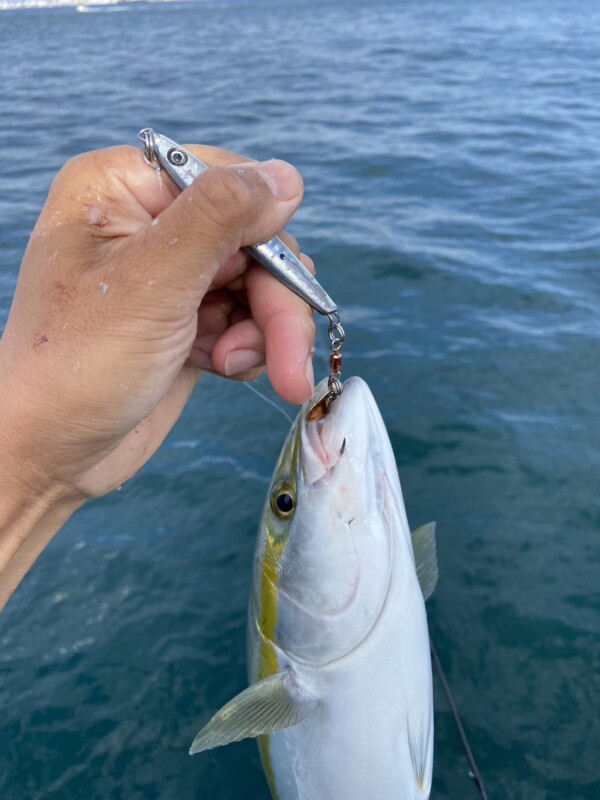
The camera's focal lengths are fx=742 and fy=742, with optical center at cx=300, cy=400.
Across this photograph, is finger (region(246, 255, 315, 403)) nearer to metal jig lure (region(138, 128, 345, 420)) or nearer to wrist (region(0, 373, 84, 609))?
metal jig lure (region(138, 128, 345, 420))

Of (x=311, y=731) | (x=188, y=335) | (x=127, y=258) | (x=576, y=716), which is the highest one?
(x=127, y=258)

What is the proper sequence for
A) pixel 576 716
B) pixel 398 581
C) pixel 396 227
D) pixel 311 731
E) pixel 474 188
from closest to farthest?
pixel 398 581
pixel 311 731
pixel 576 716
pixel 396 227
pixel 474 188

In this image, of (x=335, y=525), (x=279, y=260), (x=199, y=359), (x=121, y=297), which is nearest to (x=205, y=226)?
(x=121, y=297)

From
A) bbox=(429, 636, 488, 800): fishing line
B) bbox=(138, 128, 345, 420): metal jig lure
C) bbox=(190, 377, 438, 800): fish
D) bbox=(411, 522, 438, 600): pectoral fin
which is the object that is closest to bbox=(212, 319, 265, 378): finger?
bbox=(138, 128, 345, 420): metal jig lure

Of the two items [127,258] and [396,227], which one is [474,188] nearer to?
[396,227]

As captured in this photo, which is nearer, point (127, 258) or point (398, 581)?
point (127, 258)

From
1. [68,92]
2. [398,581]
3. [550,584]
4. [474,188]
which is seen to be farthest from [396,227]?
[68,92]

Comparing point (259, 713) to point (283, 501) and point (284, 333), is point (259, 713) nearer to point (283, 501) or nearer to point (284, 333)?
point (283, 501)
